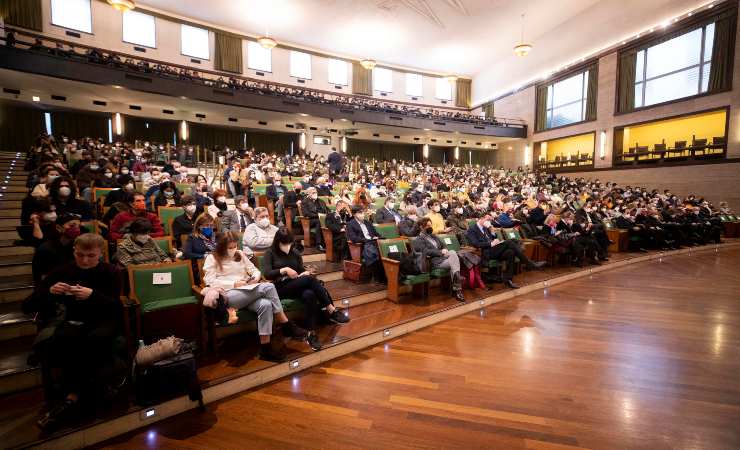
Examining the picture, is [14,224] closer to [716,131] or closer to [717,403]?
[717,403]

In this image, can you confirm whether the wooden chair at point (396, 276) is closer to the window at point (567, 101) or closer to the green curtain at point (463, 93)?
the window at point (567, 101)

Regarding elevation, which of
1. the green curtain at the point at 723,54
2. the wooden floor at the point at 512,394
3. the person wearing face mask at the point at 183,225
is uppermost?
the green curtain at the point at 723,54

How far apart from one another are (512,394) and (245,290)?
1.93 metres

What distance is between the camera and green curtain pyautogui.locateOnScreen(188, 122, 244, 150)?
45.9 feet

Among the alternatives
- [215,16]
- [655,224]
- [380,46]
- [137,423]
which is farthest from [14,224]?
[380,46]

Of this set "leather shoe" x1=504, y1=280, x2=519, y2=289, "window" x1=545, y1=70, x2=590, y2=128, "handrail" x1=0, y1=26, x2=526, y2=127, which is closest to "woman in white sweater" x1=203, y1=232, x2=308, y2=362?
"leather shoe" x1=504, y1=280, x2=519, y2=289

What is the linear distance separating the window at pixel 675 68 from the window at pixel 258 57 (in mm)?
14612

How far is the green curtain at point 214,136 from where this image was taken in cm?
1398

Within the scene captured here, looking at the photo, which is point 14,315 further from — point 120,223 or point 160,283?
point 120,223

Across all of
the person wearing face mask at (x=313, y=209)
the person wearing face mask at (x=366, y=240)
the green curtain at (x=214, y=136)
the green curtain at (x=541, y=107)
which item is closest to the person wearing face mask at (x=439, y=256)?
the person wearing face mask at (x=366, y=240)

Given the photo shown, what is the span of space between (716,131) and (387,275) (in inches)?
548

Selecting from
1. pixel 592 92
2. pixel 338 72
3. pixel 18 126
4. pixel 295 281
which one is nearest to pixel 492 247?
pixel 295 281

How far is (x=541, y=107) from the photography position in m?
16.5

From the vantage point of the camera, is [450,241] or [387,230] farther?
[387,230]
